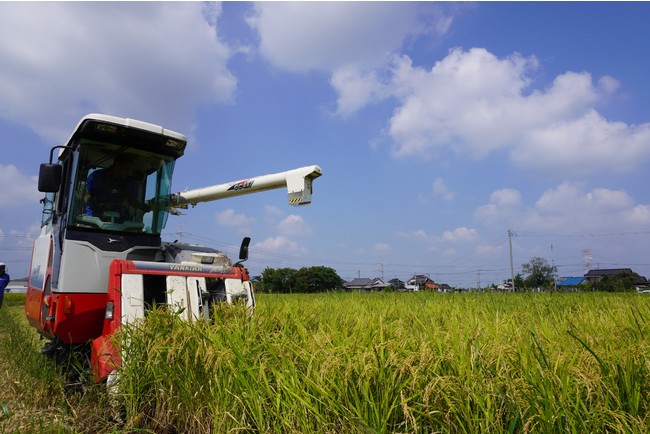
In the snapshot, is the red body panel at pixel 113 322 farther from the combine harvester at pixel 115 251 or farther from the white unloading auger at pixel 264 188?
the white unloading auger at pixel 264 188

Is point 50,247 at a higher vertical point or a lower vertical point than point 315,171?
lower

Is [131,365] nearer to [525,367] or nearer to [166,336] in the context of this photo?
[166,336]

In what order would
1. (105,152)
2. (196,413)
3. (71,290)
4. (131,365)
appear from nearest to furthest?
(196,413), (131,365), (71,290), (105,152)

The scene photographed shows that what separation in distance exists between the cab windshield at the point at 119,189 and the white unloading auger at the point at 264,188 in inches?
33.8

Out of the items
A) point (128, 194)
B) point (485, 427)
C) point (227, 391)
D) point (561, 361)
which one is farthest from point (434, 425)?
point (128, 194)

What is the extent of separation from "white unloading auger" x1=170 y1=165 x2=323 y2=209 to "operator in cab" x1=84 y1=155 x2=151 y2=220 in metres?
1.08

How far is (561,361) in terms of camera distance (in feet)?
7.25

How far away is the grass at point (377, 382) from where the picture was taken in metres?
1.97

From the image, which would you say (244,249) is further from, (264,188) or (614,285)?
(614,285)

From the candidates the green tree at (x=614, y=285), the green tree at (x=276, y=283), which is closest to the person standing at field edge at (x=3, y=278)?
the green tree at (x=276, y=283)

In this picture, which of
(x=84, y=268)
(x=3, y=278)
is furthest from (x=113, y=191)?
(x=3, y=278)

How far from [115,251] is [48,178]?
3.16 ft

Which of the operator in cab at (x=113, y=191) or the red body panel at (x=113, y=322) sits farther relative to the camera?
the operator in cab at (x=113, y=191)

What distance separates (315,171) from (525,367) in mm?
3419
